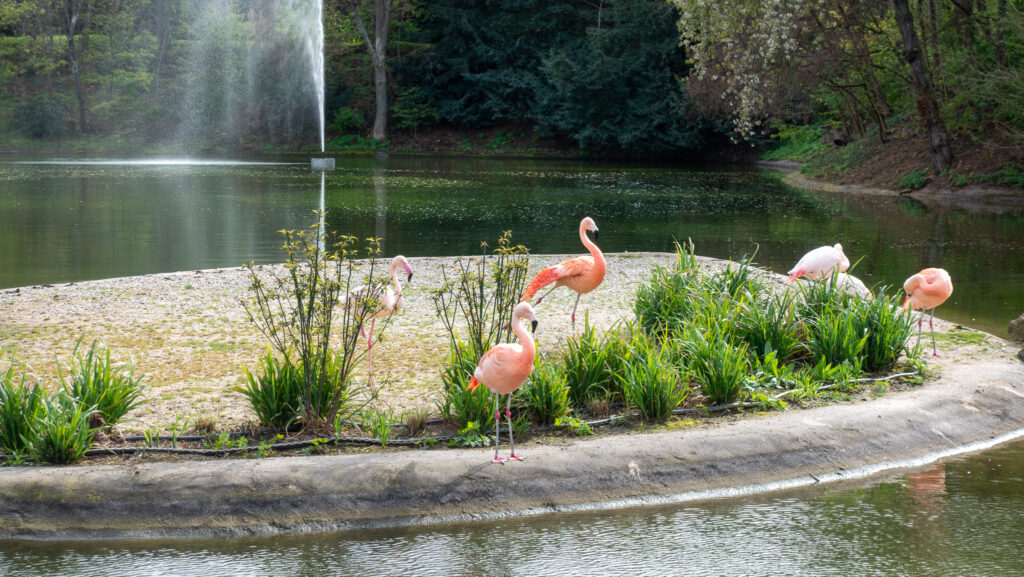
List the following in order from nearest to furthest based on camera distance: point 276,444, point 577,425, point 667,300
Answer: point 276,444 → point 577,425 → point 667,300

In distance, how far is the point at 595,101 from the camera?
4766 cm

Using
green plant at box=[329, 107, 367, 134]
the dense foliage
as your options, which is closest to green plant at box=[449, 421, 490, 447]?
the dense foliage

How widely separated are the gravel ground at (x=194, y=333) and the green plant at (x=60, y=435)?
58 cm

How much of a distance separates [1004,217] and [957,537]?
58.6 ft

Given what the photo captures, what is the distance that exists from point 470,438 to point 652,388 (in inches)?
52.7

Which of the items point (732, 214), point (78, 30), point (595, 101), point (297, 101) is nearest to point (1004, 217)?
point (732, 214)

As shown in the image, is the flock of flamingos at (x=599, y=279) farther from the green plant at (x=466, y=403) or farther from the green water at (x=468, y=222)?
the green water at (x=468, y=222)

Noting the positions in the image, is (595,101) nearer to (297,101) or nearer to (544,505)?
(297,101)

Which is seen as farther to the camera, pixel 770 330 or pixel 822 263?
pixel 822 263

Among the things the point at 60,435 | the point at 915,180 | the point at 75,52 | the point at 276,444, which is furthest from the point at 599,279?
the point at 75,52

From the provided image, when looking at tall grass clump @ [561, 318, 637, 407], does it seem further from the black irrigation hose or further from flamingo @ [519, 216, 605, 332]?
flamingo @ [519, 216, 605, 332]

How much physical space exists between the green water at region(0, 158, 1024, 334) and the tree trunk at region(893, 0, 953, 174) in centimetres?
217

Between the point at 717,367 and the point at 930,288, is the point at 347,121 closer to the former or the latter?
the point at 930,288

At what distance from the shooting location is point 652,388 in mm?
6672
